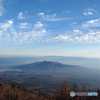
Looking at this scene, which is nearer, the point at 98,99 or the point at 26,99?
the point at 26,99

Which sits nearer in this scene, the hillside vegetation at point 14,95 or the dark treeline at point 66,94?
the hillside vegetation at point 14,95

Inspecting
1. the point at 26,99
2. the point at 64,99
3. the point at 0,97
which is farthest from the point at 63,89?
the point at 0,97

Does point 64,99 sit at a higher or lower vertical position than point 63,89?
higher

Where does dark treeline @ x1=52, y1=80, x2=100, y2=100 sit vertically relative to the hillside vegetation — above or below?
below

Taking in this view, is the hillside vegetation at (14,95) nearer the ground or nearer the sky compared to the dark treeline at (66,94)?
nearer the sky

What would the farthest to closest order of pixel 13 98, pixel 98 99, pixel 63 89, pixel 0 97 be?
pixel 63 89, pixel 98 99, pixel 13 98, pixel 0 97

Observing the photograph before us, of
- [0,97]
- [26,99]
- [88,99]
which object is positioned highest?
[0,97]

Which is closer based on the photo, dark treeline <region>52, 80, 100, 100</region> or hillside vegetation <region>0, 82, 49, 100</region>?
hillside vegetation <region>0, 82, 49, 100</region>

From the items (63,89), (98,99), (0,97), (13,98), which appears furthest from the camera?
(63,89)

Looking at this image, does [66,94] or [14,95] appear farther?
[66,94]

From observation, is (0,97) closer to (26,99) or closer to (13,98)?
(13,98)

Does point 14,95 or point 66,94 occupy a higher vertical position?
point 14,95
